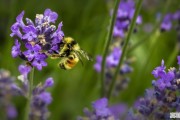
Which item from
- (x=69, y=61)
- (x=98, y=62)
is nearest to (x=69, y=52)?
(x=69, y=61)

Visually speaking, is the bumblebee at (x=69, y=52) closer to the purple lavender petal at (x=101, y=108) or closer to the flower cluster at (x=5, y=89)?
the purple lavender petal at (x=101, y=108)

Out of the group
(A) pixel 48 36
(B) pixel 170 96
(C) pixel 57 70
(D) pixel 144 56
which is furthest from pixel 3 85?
(D) pixel 144 56

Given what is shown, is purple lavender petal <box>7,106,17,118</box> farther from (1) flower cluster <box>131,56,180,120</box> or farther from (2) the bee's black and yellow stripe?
(1) flower cluster <box>131,56,180,120</box>

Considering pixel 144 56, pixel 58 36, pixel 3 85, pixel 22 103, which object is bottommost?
pixel 58 36

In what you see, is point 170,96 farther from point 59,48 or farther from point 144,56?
point 144,56

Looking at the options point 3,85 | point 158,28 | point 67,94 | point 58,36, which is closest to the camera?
point 58,36

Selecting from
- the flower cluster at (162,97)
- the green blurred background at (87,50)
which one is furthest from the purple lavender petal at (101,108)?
the green blurred background at (87,50)
